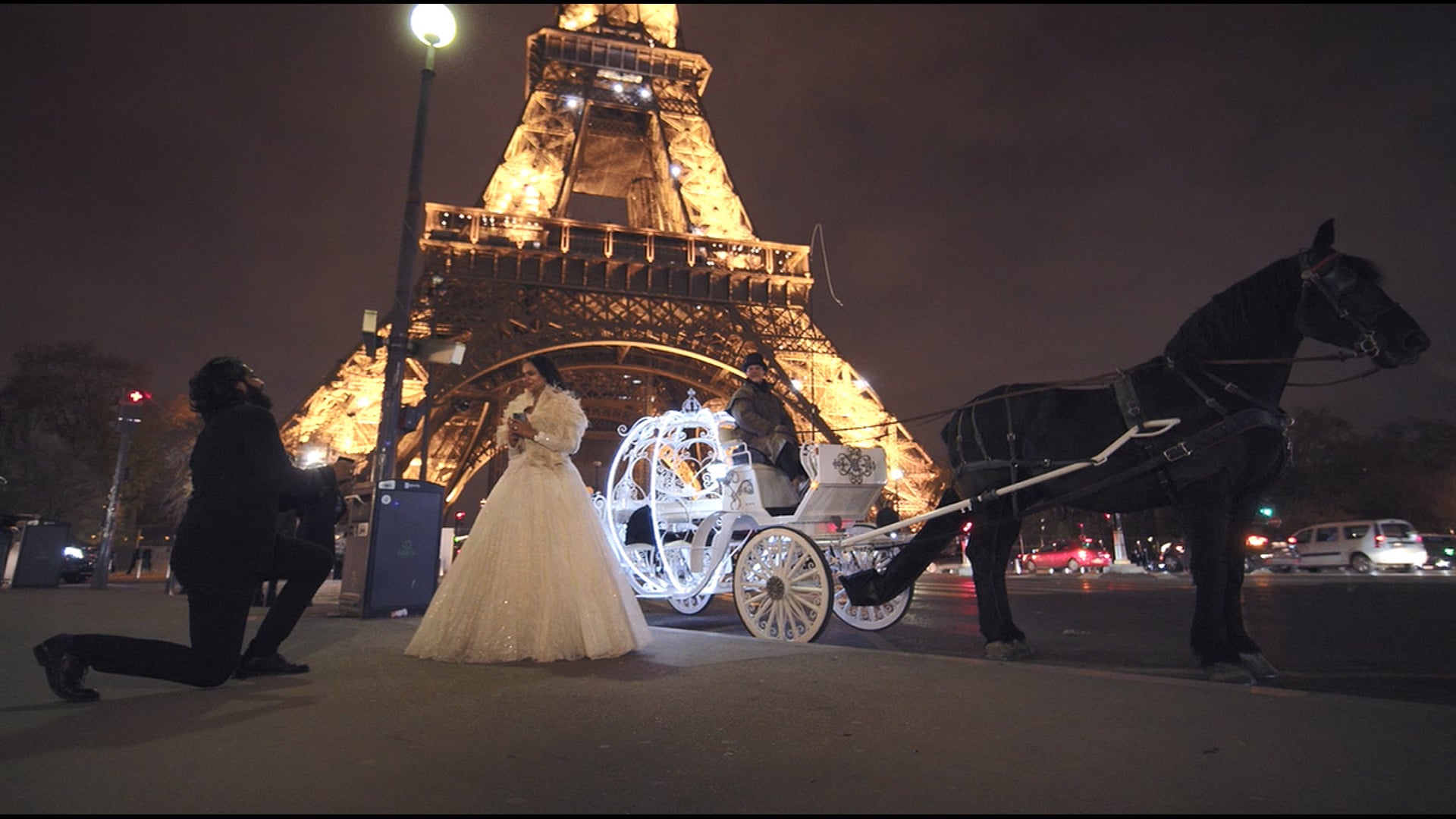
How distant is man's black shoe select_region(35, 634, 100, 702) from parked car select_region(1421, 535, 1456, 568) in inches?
1039

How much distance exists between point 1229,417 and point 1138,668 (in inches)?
50.7

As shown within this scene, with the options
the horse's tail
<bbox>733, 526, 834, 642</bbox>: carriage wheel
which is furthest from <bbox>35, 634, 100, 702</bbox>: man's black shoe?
the horse's tail

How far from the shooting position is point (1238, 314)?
382cm

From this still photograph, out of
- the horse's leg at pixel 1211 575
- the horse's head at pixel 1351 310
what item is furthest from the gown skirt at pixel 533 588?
the horse's head at pixel 1351 310

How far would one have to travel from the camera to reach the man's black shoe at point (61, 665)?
2797 mm

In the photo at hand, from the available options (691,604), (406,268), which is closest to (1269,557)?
(691,604)

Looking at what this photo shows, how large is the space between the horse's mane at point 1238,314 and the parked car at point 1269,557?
18491 mm

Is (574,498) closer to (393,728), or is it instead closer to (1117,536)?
(393,728)

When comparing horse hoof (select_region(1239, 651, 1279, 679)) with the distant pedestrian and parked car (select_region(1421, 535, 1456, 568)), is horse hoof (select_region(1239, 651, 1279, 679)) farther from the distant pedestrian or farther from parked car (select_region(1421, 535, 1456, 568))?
parked car (select_region(1421, 535, 1456, 568))

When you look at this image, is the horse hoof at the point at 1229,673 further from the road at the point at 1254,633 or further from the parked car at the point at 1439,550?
the parked car at the point at 1439,550

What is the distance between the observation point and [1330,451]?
108 feet

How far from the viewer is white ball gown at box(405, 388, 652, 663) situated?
3891mm

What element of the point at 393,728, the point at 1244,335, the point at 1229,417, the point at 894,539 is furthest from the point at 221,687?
the point at 1244,335

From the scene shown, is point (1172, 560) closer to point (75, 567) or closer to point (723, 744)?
point (723, 744)
